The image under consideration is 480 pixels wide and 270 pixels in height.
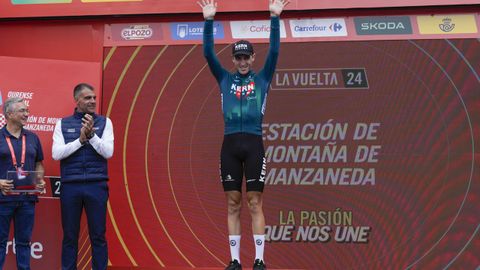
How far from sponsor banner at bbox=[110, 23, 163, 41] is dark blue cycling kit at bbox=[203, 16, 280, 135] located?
52.5 inches

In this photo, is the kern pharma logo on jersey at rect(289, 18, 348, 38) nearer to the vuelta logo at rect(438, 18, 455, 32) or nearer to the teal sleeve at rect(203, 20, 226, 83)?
the vuelta logo at rect(438, 18, 455, 32)

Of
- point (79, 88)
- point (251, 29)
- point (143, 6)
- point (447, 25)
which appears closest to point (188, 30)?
point (143, 6)

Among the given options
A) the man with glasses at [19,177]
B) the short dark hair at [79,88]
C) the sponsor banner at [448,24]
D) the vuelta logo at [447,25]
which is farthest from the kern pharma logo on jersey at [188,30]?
the vuelta logo at [447,25]

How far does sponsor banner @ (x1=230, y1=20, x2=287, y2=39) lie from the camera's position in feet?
19.2

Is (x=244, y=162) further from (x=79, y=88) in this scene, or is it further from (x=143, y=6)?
(x=143, y=6)

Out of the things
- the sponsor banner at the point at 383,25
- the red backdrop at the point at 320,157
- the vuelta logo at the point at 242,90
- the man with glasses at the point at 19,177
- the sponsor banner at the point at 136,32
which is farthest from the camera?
the sponsor banner at the point at 136,32

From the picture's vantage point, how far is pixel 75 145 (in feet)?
16.8

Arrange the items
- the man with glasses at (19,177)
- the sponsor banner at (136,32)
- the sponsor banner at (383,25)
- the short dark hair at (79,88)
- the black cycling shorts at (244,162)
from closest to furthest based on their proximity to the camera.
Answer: the black cycling shorts at (244,162), the man with glasses at (19,177), the short dark hair at (79,88), the sponsor banner at (383,25), the sponsor banner at (136,32)

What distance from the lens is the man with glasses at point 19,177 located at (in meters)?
5.09

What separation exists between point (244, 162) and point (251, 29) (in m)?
1.64

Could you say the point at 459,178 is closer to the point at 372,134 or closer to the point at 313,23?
the point at 372,134

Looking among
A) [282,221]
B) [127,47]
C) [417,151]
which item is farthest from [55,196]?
[417,151]

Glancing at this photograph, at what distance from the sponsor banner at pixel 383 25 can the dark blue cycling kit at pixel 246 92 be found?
4.43 feet

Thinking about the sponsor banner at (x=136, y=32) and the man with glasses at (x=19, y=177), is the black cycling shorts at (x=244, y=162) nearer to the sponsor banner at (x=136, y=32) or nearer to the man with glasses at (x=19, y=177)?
the man with glasses at (x=19, y=177)
